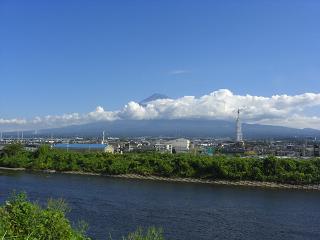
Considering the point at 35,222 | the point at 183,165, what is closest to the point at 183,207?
the point at 35,222

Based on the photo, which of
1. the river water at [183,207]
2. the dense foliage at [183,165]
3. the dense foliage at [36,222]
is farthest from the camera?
the dense foliage at [183,165]

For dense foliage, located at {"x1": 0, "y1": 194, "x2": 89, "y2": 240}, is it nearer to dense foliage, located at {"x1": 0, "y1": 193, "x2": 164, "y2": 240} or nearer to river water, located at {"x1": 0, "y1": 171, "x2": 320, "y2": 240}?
dense foliage, located at {"x1": 0, "y1": 193, "x2": 164, "y2": 240}

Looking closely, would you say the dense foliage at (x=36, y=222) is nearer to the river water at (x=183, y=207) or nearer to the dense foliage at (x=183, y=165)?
the river water at (x=183, y=207)

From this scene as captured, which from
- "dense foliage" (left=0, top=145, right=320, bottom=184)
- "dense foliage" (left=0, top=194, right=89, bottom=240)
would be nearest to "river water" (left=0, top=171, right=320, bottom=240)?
"dense foliage" (left=0, top=145, right=320, bottom=184)

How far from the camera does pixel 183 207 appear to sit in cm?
1572

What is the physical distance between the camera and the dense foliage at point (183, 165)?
78.1 feet

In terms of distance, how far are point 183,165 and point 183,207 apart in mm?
9957

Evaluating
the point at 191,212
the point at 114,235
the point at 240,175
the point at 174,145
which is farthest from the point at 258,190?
the point at 174,145

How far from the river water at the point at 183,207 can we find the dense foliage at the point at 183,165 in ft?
8.11

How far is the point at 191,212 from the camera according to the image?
48.7ft

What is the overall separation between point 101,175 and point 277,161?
8.95m

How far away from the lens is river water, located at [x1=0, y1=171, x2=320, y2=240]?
485 inches

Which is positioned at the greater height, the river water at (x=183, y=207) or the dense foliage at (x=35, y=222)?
the dense foliage at (x=35, y=222)

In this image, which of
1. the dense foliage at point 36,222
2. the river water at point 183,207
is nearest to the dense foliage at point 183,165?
the river water at point 183,207
